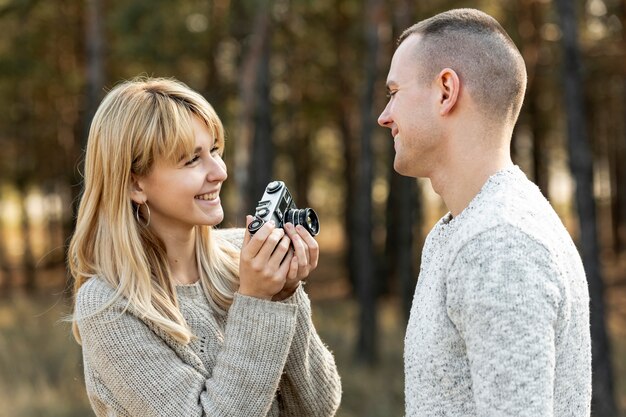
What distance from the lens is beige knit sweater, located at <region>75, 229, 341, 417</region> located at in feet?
9.79

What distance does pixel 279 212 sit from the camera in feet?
10.1

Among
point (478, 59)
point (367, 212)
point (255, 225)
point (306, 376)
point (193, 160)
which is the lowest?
point (367, 212)

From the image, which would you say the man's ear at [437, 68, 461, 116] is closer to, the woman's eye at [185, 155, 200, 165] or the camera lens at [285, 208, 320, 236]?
the camera lens at [285, 208, 320, 236]

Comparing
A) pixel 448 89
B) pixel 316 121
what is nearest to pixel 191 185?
pixel 448 89

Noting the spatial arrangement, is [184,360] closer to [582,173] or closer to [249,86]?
[582,173]

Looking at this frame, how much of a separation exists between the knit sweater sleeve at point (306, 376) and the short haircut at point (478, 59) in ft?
3.51

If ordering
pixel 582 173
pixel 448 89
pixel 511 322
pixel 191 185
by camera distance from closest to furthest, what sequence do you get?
pixel 511 322, pixel 448 89, pixel 191 185, pixel 582 173

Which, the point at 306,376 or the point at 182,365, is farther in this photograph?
the point at 306,376

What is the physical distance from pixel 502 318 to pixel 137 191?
1627mm

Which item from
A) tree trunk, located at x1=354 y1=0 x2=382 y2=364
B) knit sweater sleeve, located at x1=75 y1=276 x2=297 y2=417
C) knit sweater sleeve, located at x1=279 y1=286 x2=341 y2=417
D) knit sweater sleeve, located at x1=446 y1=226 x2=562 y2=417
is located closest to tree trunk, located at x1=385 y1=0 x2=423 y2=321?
tree trunk, located at x1=354 y1=0 x2=382 y2=364

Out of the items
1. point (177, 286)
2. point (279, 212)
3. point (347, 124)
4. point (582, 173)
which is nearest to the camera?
point (279, 212)

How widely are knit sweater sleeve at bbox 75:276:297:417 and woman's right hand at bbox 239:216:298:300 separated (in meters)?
0.07

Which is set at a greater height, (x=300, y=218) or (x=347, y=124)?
(x=300, y=218)

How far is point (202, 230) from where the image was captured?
11.5ft
